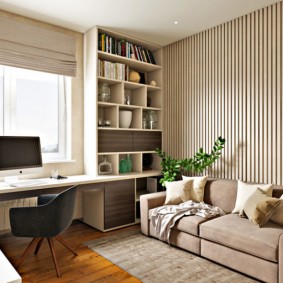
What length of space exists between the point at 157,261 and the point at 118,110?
206 centimetres

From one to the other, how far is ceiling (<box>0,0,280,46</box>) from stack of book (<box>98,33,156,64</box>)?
0.61 feet

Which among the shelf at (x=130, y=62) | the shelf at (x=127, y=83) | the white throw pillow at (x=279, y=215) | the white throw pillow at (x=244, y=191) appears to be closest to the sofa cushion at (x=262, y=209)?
the white throw pillow at (x=279, y=215)

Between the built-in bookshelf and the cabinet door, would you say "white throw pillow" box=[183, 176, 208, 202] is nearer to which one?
the cabinet door

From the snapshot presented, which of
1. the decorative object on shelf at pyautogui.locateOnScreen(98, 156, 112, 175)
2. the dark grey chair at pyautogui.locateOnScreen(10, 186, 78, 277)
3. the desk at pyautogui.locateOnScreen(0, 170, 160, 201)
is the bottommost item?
the dark grey chair at pyautogui.locateOnScreen(10, 186, 78, 277)

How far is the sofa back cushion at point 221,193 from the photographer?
308 centimetres

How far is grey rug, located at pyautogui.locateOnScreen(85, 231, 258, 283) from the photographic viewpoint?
7.55 ft

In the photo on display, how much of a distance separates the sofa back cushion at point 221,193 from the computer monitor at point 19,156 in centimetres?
208

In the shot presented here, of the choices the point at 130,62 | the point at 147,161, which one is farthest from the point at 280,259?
the point at 130,62

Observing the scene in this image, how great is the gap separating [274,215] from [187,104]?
1991 millimetres

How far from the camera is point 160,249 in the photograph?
9.46ft

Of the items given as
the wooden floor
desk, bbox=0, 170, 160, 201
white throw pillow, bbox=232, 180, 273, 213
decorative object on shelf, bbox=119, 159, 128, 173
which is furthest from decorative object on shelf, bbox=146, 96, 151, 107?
the wooden floor

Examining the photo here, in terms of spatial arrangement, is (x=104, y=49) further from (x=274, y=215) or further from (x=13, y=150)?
(x=274, y=215)

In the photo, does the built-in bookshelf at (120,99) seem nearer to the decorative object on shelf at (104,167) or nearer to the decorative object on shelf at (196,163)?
the decorative object on shelf at (104,167)

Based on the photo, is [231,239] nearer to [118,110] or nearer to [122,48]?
[118,110]
